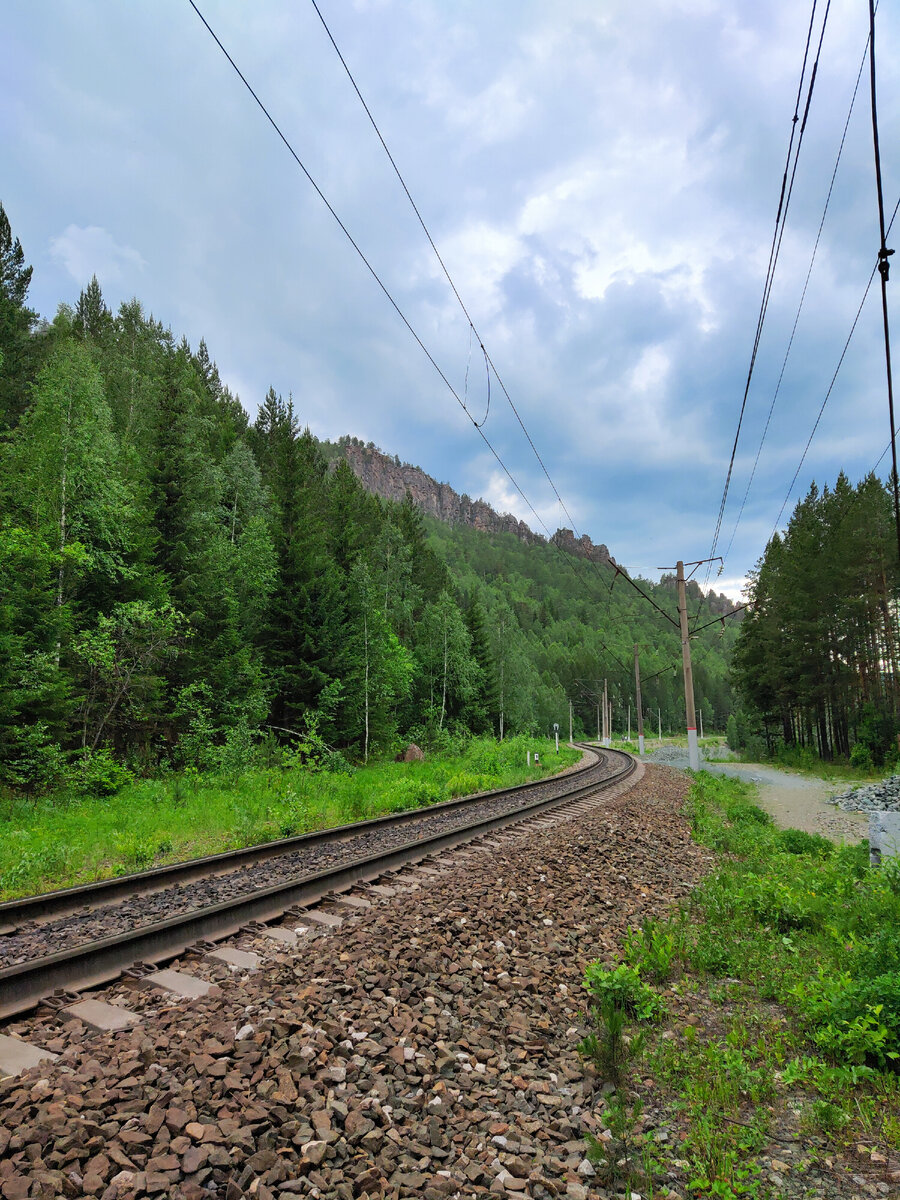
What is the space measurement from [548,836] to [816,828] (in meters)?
10.8

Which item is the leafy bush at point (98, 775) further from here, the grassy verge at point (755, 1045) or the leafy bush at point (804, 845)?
the leafy bush at point (804, 845)

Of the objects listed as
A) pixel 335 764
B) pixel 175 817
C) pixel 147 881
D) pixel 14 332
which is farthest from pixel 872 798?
pixel 14 332

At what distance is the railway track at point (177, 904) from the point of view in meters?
4.78

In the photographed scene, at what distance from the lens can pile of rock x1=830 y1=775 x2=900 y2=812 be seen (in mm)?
21016

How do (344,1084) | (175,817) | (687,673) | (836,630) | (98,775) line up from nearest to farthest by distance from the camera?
1. (344,1084)
2. (175,817)
3. (98,775)
4. (687,673)
5. (836,630)

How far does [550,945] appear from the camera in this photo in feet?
17.9

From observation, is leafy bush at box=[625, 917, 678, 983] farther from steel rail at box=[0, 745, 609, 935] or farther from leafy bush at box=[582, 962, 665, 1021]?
steel rail at box=[0, 745, 609, 935]

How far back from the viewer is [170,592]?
2078 cm

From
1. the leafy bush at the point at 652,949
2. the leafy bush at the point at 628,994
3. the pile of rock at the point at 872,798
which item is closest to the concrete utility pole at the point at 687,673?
the pile of rock at the point at 872,798

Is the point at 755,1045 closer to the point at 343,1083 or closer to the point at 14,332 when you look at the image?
the point at 343,1083

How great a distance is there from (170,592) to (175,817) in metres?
10.6

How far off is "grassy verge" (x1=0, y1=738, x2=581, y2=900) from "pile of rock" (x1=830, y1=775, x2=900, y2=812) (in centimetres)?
1324

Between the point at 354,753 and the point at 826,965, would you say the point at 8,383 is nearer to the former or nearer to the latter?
the point at 354,753

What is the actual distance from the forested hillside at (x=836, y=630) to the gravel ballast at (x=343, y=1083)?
33917mm
